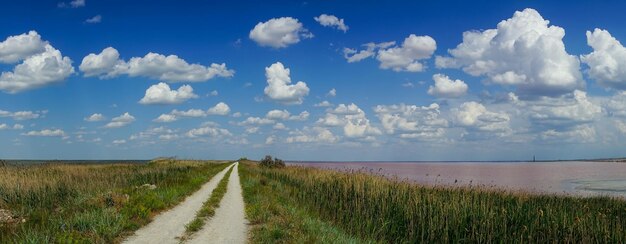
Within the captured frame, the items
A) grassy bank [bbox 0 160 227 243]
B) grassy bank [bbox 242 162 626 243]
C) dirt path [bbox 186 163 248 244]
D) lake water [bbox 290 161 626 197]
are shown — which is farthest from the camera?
lake water [bbox 290 161 626 197]

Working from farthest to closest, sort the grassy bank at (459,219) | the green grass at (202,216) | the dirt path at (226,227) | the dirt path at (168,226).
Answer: the grassy bank at (459,219) → the green grass at (202,216) → the dirt path at (226,227) → the dirt path at (168,226)

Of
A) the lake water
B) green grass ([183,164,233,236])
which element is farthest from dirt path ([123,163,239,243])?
the lake water

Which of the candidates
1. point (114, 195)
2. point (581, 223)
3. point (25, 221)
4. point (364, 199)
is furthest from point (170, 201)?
point (581, 223)

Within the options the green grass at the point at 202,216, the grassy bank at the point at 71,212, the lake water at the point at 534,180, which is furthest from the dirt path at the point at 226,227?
the lake water at the point at 534,180

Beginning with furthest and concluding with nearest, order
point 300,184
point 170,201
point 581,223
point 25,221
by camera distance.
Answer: point 300,184
point 170,201
point 581,223
point 25,221

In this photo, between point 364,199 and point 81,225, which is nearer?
point 81,225

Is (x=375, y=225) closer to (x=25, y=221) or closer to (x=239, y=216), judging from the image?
(x=239, y=216)

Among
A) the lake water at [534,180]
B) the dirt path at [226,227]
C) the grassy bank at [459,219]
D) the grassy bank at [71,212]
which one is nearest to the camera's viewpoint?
the grassy bank at [71,212]

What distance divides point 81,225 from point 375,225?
10578 mm

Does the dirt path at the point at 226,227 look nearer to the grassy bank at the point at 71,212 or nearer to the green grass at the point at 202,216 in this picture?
the green grass at the point at 202,216

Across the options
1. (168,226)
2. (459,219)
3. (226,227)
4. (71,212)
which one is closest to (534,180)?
(459,219)

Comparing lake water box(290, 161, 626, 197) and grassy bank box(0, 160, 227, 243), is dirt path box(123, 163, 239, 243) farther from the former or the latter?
lake water box(290, 161, 626, 197)

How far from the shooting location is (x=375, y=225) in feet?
60.3

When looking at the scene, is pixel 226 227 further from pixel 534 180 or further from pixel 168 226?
pixel 534 180
